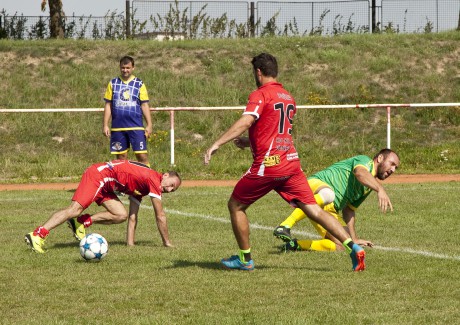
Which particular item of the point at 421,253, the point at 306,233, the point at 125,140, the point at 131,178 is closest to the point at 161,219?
the point at 131,178

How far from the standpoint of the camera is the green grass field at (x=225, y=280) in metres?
7.53

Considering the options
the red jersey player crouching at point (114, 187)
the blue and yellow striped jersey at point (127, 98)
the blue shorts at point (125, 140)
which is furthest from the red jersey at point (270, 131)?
the blue shorts at point (125, 140)

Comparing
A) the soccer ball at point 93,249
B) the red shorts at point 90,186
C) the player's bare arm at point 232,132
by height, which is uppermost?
the player's bare arm at point 232,132

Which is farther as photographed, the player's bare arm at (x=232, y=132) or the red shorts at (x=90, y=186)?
the red shorts at (x=90, y=186)

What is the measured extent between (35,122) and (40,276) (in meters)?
20.3

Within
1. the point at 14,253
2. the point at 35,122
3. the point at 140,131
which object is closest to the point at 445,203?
the point at 140,131

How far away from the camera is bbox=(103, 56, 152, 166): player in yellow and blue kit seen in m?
15.7

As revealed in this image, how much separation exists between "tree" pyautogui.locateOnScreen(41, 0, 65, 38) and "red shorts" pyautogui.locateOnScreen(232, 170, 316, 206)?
32.8m

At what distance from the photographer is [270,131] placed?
30.6 ft

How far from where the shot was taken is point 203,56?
36719 mm

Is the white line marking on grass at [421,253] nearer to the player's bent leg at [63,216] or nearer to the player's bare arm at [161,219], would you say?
the player's bare arm at [161,219]

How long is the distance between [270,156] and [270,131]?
0.76 feet

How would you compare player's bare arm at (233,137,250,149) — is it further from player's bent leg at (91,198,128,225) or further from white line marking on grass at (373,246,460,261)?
player's bent leg at (91,198,128,225)

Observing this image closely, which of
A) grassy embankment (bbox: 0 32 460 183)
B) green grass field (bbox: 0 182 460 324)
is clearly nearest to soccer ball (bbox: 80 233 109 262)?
green grass field (bbox: 0 182 460 324)
